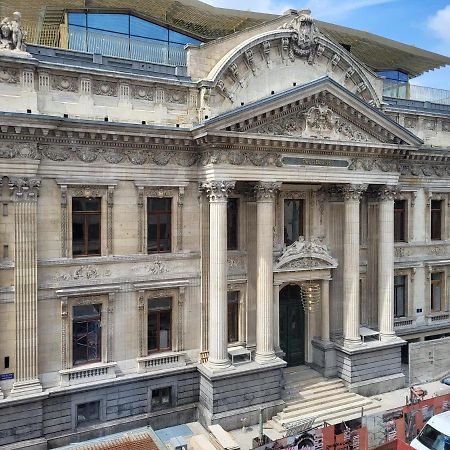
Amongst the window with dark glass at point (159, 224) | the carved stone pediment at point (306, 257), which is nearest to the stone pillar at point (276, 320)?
the carved stone pediment at point (306, 257)

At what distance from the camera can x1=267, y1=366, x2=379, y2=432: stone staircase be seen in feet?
66.9

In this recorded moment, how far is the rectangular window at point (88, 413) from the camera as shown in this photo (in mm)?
18734

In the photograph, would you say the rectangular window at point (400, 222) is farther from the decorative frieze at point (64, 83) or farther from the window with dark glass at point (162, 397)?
the decorative frieze at point (64, 83)

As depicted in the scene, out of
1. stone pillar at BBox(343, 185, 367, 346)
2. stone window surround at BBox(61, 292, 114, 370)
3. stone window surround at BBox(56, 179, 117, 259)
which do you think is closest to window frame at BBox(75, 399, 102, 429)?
stone window surround at BBox(61, 292, 114, 370)

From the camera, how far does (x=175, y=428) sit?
2003cm

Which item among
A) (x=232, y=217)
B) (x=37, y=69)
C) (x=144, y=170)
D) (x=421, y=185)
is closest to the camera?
(x=37, y=69)

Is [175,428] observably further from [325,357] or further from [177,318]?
[325,357]

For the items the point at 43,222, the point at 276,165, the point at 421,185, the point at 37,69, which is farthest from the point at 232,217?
the point at 421,185

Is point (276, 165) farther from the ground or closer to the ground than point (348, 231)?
farther from the ground

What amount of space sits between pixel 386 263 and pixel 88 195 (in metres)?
15.5

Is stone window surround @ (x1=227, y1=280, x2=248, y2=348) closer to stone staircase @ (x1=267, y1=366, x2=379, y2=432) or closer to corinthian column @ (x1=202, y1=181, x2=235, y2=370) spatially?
corinthian column @ (x1=202, y1=181, x2=235, y2=370)

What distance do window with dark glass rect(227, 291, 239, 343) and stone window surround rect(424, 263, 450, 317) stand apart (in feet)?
41.1

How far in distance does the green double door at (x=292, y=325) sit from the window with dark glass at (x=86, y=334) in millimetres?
9562

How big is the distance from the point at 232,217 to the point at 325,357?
28.6 ft
